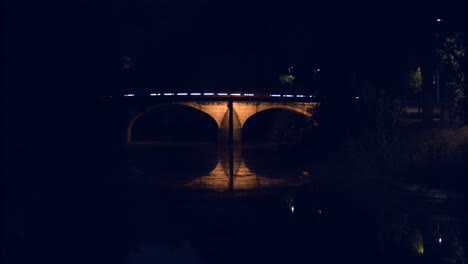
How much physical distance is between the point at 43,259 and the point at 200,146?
53.4 metres

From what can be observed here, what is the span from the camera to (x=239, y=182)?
125 feet

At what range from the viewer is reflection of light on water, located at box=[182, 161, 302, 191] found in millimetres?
35781

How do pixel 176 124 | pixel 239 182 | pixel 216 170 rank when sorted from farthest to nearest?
pixel 176 124 < pixel 216 170 < pixel 239 182

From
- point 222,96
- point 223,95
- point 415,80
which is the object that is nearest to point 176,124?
point 223,95

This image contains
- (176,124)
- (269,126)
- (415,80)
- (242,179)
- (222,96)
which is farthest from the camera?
(176,124)

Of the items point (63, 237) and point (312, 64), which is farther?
point (312, 64)

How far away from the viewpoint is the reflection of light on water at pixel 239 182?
3578 cm

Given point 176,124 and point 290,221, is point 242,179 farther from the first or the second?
point 176,124

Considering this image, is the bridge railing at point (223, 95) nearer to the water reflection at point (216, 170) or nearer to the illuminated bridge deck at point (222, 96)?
the illuminated bridge deck at point (222, 96)

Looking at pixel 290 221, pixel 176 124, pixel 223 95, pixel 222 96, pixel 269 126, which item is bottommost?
pixel 290 221

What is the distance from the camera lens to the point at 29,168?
38000 millimetres

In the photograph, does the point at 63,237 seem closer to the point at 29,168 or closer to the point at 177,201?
the point at 177,201

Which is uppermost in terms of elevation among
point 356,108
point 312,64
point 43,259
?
point 312,64

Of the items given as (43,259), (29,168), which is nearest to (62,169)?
(29,168)
